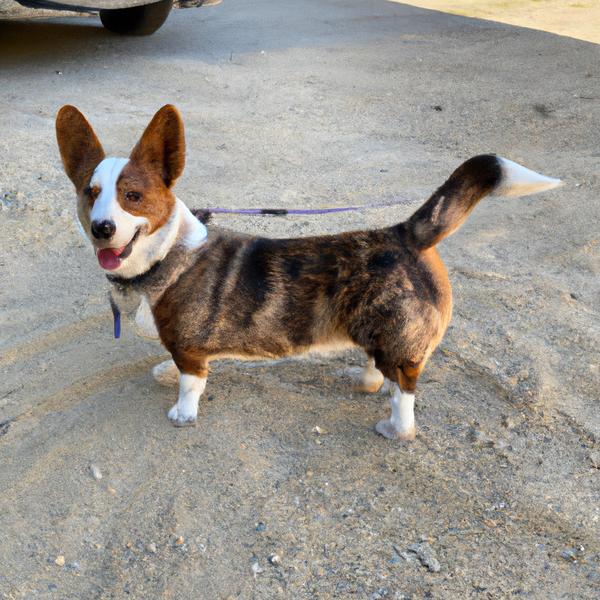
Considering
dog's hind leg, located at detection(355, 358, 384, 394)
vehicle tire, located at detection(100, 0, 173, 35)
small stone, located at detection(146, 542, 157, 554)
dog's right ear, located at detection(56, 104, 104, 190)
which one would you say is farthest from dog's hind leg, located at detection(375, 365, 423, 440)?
vehicle tire, located at detection(100, 0, 173, 35)

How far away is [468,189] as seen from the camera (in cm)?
323

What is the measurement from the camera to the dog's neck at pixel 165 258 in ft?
10.7

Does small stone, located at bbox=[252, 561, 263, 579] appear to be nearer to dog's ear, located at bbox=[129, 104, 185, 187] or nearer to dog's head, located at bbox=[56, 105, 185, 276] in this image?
dog's head, located at bbox=[56, 105, 185, 276]

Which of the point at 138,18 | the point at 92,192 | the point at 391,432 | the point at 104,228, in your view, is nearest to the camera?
the point at 104,228

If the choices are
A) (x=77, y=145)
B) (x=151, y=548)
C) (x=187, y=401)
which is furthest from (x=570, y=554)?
(x=77, y=145)

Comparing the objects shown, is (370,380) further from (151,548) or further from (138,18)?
(138,18)

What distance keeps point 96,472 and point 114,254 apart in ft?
3.18

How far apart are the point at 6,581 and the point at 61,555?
21 cm

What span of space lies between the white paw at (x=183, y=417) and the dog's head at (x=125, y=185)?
72 centimetres

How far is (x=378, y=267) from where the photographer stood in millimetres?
3279

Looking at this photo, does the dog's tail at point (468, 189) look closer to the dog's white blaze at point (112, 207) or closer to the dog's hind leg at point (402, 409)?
the dog's hind leg at point (402, 409)

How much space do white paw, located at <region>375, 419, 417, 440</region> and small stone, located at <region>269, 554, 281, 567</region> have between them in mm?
829

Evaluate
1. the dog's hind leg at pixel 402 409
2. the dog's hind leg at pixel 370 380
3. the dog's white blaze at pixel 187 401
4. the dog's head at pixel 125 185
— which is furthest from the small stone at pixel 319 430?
the dog's head at pixel 125 185

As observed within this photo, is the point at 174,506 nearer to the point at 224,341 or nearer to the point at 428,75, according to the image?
the point at 224,341
